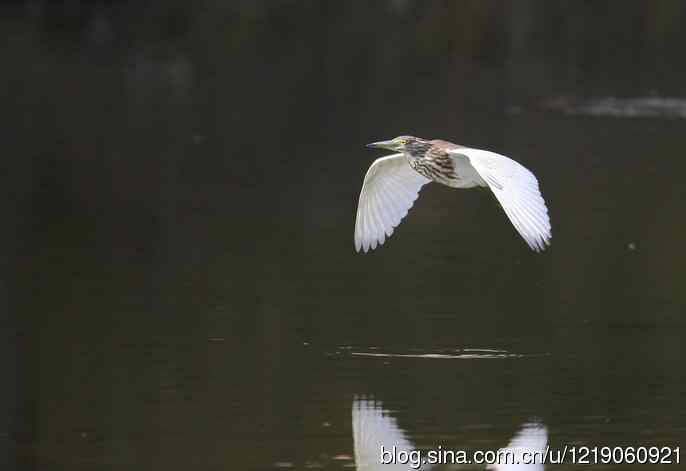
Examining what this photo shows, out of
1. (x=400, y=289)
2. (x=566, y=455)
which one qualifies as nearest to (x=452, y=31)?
(x=400, y=289)

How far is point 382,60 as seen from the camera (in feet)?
125

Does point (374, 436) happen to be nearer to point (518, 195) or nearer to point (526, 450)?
point (526, 450)

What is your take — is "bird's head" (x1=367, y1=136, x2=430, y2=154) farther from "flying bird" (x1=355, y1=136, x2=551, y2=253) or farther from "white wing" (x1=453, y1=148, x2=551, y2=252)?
"white wing" (x1=453, y1=148, x2=551, y2=252)

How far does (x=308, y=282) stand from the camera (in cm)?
1266

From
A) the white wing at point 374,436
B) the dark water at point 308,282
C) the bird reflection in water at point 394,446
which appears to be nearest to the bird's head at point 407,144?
the dark water at point 308,282

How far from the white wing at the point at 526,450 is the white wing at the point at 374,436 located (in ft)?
1.25

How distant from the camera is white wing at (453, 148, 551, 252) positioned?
29.8 feet

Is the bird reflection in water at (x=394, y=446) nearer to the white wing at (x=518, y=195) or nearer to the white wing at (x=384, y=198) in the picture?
the white wing at (x=518, y=195)

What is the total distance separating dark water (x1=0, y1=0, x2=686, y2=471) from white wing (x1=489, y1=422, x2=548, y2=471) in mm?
85

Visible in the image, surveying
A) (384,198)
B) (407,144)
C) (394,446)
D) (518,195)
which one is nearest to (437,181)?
(407,144)

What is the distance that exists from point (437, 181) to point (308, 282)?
7.21 ft

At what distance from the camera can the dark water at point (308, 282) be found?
8562 millimetres

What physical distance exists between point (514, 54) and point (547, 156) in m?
16.6

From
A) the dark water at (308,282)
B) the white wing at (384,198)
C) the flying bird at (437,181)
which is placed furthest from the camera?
the white wing at (384,198)
